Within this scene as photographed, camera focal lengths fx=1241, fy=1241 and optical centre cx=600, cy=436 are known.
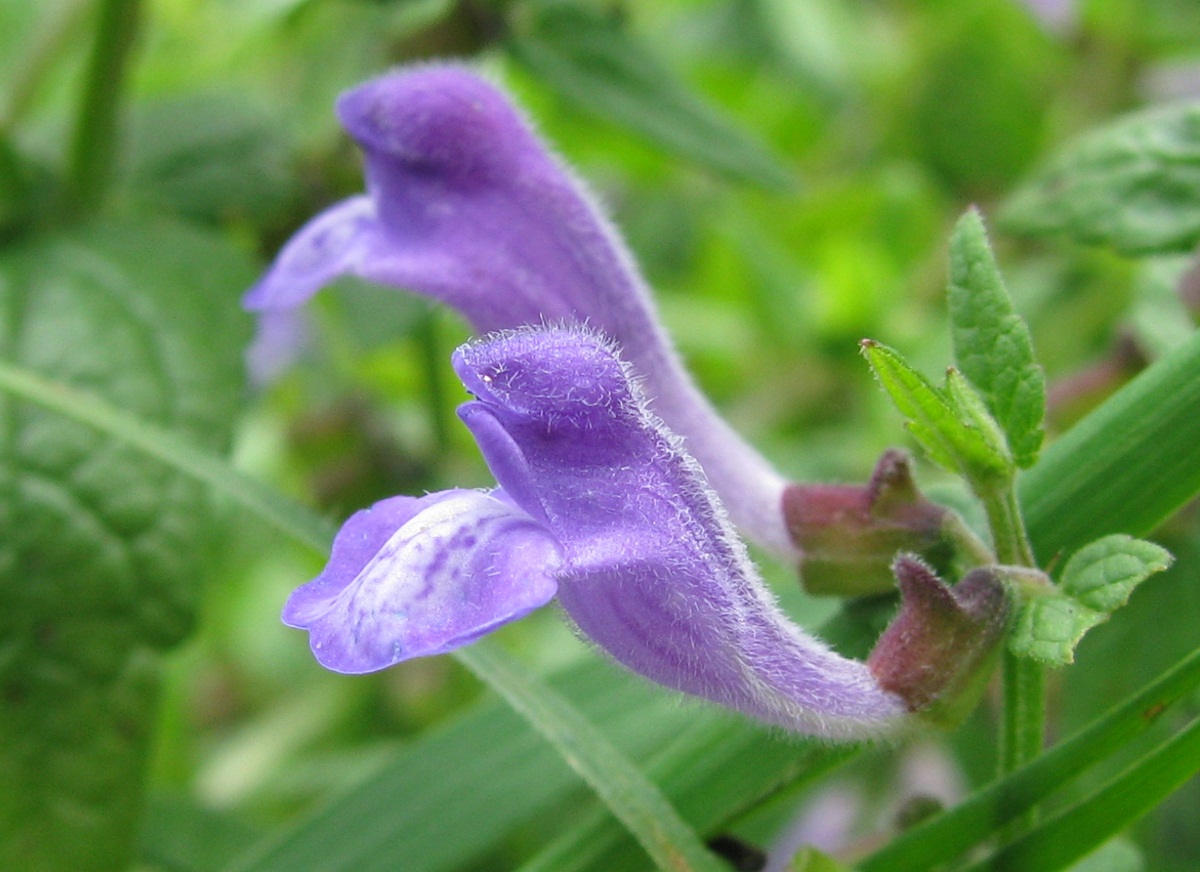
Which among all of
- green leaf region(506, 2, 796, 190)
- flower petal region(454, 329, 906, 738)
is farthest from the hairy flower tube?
green leaf region(506, 2, 796, 190)

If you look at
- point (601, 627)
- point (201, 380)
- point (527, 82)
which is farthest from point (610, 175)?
point (601, 627)

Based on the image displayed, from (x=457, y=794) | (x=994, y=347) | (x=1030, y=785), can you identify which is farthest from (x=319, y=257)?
(x=1030, y=785)

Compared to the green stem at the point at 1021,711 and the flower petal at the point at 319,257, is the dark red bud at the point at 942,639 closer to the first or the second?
the green stem at the point at 1021,711

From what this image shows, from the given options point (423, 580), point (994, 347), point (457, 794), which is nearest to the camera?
point (423, 580)

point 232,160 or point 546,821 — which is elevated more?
point 232,160

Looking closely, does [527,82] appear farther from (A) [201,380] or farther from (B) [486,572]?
(B) [486,572]

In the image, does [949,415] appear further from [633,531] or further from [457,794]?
[457,794]

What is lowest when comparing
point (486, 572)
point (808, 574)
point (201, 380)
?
point (201, 380)
